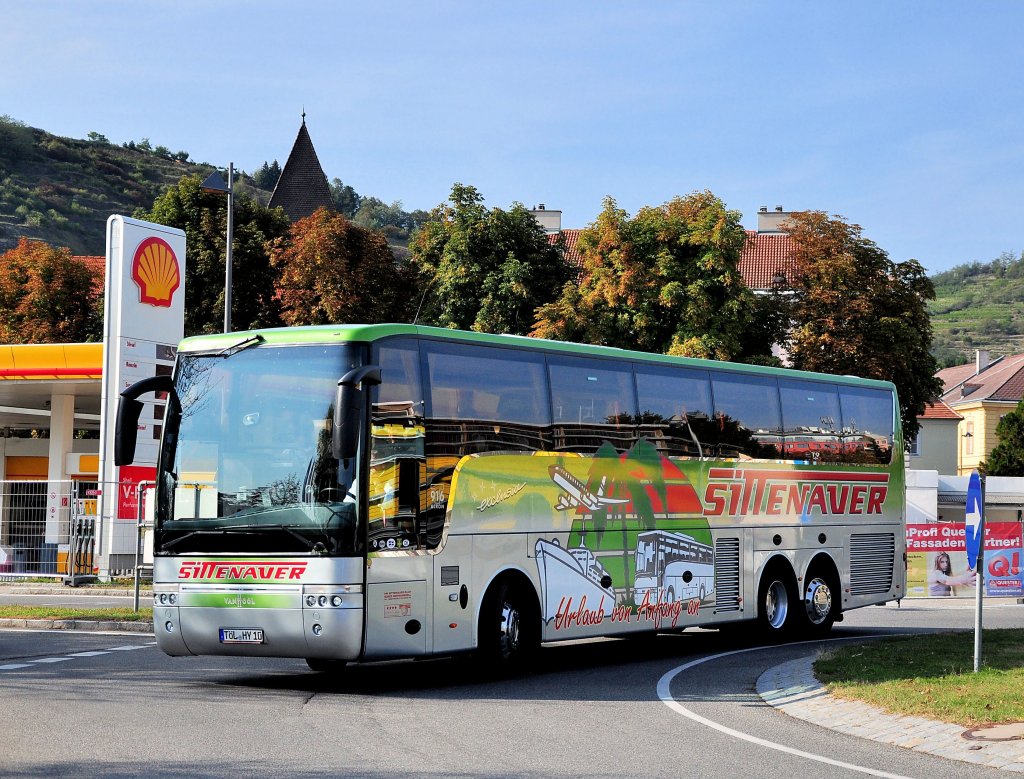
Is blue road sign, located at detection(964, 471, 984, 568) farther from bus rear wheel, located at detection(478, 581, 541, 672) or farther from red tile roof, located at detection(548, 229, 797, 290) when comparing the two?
red tile roof, located at detection(548, 229, 797, 290)

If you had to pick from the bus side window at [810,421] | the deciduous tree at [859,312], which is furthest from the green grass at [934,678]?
the deciduous tree at [859,312]

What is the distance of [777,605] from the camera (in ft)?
64.3

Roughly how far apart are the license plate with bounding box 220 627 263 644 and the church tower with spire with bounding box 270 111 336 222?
8436 cm

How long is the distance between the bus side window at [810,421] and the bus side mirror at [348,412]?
29.4 ft

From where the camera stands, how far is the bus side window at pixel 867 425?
69.4 ft

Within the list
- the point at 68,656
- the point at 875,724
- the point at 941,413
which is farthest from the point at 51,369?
the point at 941,413

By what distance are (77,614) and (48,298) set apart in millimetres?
39462

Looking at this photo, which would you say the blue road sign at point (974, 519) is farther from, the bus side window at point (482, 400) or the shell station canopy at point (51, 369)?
the shell station canopy at point (51, 369)

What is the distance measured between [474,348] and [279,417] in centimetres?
237

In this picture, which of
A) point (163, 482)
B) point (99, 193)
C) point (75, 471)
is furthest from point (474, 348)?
point (99, 193)

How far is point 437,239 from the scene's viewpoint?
5406 centimetres

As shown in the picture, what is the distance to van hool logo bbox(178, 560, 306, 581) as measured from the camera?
12578mm

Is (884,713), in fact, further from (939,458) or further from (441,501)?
(939,458)

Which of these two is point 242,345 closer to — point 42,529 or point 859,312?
point 42,529
